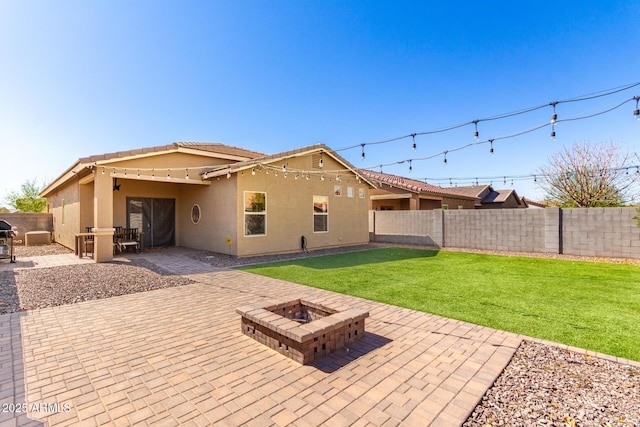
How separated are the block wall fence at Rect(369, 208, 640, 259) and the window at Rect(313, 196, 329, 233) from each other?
15.3ft

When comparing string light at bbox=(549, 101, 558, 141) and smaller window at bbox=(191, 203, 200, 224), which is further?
smaller window at bbox=(191, 203, 200, 224)

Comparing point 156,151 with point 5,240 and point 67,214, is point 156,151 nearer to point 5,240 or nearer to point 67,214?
point 5,240

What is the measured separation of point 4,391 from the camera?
104 inches

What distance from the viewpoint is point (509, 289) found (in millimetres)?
6383

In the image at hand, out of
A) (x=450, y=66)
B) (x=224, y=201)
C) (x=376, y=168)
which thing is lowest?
(x=224, y=201)

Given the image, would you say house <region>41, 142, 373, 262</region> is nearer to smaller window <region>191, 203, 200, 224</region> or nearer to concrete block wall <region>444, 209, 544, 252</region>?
smaller window <region>191, 203, 200, 224</region>

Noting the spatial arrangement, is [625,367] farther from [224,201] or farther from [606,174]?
[606,174]

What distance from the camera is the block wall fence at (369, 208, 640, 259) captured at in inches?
397

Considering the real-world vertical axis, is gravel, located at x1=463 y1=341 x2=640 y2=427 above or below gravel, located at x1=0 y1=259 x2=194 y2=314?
below

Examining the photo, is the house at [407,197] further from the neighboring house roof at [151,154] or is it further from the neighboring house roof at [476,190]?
the neighboring house roof at [151,154]

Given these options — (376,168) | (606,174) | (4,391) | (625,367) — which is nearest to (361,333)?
(625,367)

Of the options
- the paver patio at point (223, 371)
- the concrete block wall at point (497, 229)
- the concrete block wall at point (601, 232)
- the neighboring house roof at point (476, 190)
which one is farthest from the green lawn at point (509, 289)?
the neighboring house roof at point (476, 190)

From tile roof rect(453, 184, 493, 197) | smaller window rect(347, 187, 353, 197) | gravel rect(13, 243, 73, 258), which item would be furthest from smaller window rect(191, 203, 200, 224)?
tile roof rect(453, 184, 493, 197)

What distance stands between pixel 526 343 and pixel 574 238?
9.94 metres
